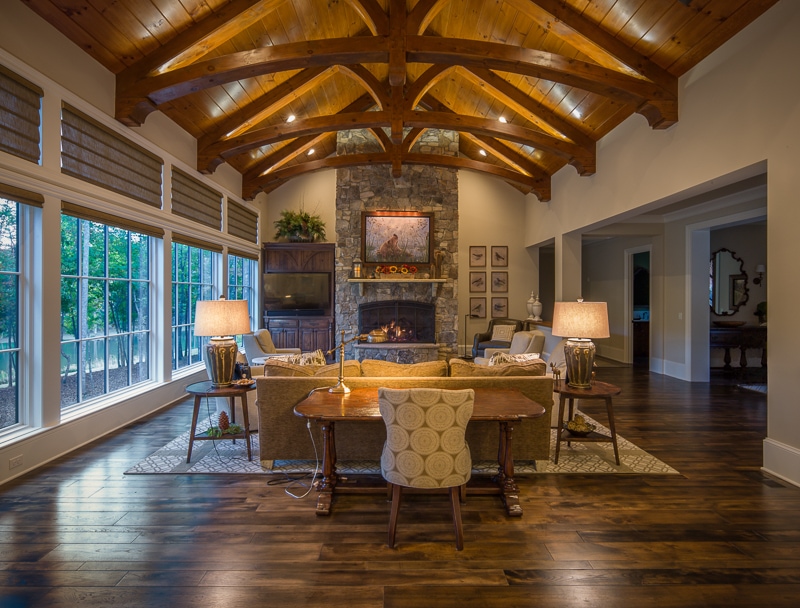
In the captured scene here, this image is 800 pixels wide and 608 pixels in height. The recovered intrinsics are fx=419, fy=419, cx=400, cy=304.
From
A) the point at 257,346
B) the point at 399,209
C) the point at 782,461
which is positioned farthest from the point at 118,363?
the point at 782,461

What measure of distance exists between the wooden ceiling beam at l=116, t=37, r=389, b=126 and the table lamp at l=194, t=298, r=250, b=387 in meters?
2.20

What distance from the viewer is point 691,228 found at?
6832 millimetres

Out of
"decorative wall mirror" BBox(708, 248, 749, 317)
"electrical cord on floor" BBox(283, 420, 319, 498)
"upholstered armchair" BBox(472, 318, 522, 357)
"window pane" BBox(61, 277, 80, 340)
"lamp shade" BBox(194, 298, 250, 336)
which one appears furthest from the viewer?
"upholstered armchair" BBox(472, 318, 522, 357)

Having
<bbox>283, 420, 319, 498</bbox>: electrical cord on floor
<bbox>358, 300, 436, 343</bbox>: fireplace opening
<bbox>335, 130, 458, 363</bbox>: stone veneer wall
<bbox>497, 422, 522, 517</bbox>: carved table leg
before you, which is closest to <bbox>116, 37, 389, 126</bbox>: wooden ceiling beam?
<bbox>283, 420, 319, 498</bbox>: electrical cord on floor

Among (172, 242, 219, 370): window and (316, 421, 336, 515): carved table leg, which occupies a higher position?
(172, 242, 219, 370): window

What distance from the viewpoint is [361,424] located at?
3268mm

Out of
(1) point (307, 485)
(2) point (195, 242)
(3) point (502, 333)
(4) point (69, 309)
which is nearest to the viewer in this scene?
(1) point (307, 485)

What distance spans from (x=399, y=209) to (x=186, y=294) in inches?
170

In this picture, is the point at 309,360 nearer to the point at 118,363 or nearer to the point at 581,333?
the point at 118,363

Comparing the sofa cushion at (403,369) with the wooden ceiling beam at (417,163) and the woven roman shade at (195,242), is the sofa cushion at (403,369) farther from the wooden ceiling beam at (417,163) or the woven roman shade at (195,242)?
the wooden ceiling beam at (417,163)

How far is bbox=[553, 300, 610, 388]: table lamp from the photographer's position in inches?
138

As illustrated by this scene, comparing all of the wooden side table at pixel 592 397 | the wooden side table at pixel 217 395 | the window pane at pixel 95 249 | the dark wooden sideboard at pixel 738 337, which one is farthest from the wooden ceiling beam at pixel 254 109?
the dark wooden sideboard at pixel 738 337

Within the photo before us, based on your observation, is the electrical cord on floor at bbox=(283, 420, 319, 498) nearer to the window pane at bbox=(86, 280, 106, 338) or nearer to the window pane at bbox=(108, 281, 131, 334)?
the window pane at bbox=(86, 280, 106, 338)

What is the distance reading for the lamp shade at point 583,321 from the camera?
3.50m
